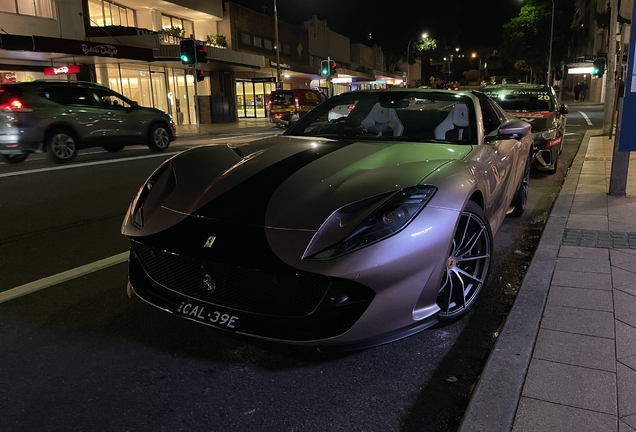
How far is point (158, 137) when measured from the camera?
528 inches

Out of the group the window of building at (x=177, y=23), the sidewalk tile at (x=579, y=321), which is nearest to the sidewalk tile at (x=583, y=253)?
the sidewalk tile at (x=579, y=321)

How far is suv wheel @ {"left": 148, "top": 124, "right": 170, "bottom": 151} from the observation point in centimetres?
1320

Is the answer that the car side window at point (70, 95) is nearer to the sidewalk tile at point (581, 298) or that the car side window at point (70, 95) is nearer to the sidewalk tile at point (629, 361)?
the sidewalk tile at point (581, 298)

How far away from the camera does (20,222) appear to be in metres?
5.98

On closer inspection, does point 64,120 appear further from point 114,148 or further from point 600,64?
point 600,64

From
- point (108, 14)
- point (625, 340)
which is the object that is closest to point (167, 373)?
point (625, 340)

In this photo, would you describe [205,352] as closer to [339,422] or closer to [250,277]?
[250,277]

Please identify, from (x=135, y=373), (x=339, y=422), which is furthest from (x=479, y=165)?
(x=135, y=373)

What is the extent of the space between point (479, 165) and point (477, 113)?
0.82m

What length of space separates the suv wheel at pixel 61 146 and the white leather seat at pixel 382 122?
8.77m

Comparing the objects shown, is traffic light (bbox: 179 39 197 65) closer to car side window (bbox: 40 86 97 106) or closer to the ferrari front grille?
car side window (bbox: 40 86 97 106)

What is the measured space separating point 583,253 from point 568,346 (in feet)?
6.30

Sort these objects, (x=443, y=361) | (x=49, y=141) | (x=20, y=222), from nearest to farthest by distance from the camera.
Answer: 1. (x=443, y=361)
2. (x=20, y=222)
3. (x=49, y=141)

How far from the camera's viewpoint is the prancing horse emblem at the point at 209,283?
2.69m
